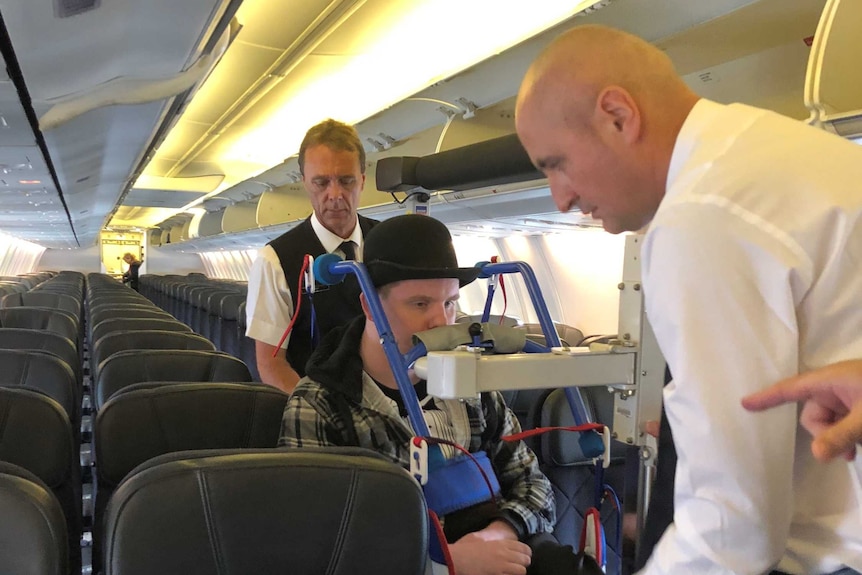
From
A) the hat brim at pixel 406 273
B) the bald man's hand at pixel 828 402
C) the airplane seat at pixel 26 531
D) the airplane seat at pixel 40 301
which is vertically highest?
the hat brim at pixel 406 273

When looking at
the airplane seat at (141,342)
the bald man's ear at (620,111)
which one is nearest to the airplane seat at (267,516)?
the bald man's ear at (620,111)

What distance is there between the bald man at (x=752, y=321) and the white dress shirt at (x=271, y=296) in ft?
6.28

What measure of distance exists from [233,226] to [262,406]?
10106mm

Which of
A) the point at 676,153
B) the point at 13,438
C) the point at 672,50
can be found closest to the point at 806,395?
the point at 676,153

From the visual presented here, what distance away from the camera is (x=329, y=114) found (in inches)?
276

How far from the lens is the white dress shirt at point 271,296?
2.74m

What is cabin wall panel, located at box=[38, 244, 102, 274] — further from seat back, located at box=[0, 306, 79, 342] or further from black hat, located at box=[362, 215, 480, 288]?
black hat, located at box=[362, 215, 480, 288]

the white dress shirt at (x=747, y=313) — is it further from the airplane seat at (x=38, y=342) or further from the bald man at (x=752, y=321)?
the airplane seat at (x=38, y=342)

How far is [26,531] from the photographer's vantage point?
132cm

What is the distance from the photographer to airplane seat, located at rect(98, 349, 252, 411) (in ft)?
10.1

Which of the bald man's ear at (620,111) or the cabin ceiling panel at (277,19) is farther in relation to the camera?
the cabin ceiling panel at (277,19)

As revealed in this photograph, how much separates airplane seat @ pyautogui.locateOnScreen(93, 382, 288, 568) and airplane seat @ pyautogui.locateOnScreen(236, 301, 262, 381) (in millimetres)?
4035

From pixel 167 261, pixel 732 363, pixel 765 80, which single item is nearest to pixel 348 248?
pixel 765 80

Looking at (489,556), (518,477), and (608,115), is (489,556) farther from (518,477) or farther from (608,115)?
Result: (608,115)
